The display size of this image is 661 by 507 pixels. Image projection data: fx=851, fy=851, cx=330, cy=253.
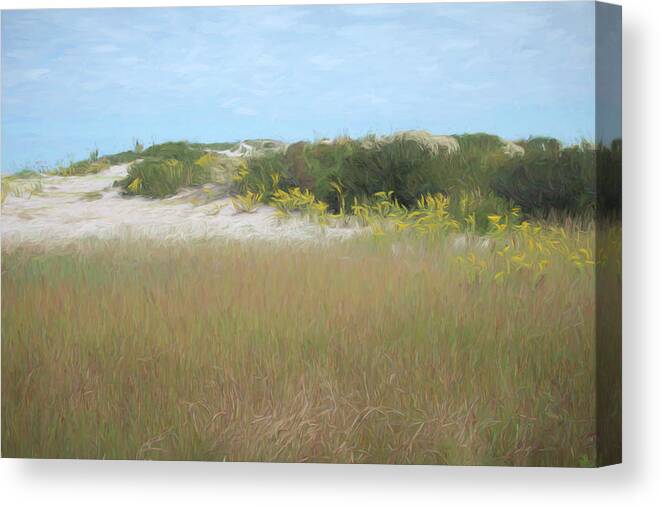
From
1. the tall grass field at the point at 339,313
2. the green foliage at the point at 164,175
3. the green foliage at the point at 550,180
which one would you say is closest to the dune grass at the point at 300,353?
the tall grass field at the point at 339,313

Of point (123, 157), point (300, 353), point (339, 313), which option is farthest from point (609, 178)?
point (123, 157)

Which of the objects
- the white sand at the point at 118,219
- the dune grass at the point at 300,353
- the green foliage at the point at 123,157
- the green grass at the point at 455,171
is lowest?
the dune grass at the point at 300,353

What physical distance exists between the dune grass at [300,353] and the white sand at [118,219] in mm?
83

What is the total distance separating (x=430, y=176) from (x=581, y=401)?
1.52m

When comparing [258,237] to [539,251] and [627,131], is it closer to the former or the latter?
[539,251]

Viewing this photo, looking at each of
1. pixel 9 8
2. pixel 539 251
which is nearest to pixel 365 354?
pixel 539 251

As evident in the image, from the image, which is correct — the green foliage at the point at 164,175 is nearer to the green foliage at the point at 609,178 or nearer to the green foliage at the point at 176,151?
the green foliage at the point at 176,151

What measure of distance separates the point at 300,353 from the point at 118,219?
4.36 ft

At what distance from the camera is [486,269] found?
190 inches

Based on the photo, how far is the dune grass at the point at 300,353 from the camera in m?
4.77

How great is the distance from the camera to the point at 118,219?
4996mm

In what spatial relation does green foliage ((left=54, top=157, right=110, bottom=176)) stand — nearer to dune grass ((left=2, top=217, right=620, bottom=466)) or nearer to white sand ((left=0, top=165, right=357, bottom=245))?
white sand ((left=0, top=165, right=357, bottom=245))

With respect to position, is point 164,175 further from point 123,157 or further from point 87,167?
point 87,167

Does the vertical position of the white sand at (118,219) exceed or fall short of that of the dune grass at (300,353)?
it exceeds it
